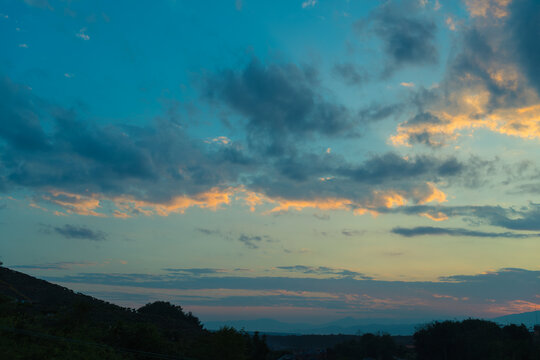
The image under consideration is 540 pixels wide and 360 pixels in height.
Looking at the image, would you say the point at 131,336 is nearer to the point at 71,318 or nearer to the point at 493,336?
the point at 71,318

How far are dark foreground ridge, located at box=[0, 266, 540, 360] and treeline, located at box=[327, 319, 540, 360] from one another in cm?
19

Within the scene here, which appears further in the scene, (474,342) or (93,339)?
(474,342)

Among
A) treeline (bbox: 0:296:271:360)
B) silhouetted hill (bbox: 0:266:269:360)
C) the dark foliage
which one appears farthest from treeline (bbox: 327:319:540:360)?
treeline (bbox: 0:296:271:360)

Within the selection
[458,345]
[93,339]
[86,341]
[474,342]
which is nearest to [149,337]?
[93,339]

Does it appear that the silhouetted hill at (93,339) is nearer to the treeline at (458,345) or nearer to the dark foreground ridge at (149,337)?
the dark foreground ridge at (149,337)

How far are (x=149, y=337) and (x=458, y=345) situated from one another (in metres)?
87.7

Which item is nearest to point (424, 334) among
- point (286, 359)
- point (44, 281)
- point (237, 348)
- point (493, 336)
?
point (493, 336)

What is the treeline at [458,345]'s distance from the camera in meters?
93.7

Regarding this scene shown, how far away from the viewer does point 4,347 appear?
1682 inches

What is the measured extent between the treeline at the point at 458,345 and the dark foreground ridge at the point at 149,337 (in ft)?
0.62

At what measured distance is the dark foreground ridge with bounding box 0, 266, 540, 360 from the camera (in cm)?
4831

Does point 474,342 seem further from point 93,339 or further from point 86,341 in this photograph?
point 86,341

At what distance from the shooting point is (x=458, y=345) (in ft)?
367

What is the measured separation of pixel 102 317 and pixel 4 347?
53.1 meters
